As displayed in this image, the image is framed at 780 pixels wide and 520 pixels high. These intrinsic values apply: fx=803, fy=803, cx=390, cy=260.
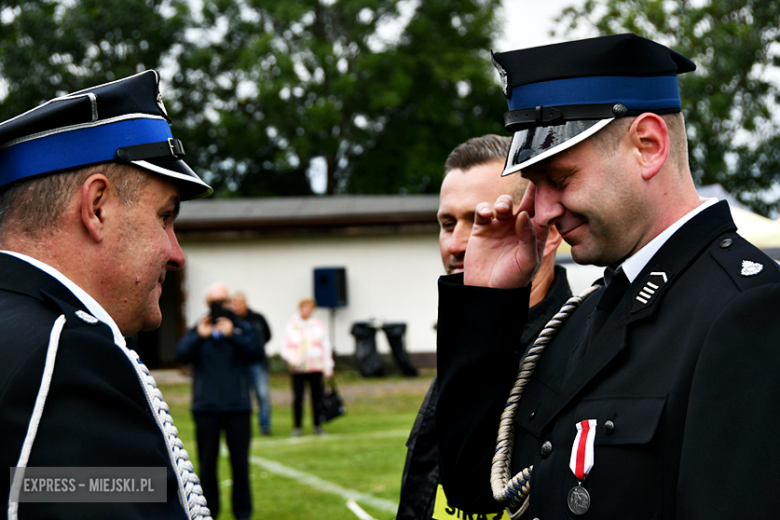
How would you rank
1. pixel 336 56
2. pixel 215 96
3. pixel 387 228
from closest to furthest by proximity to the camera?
pixel 387 228
pixel 336 56
pixel 215 96

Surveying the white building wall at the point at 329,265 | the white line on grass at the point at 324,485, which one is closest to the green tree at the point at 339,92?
the white building wall at the point at 329,265

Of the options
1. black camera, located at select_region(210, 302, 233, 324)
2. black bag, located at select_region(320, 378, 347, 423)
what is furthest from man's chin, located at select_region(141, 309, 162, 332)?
black bag, located at select_region(320, 378, 347, 423)

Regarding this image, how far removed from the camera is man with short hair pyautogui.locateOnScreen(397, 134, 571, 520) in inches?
100

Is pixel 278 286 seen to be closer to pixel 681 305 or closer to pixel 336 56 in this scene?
pixel 336 56

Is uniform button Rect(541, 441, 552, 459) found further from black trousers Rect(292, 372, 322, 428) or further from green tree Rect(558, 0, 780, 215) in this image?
green tree Rect(558, 0, 780, 215)

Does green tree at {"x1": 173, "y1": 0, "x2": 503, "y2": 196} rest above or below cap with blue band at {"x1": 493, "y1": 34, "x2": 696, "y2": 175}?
above

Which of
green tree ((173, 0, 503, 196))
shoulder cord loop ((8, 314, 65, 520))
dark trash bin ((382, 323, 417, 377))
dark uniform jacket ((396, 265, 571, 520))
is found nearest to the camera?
shoulder cord loop ((8, 314, 65, 520))

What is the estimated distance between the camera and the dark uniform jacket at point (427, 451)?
2.54 m

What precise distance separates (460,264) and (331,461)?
666 centimetres

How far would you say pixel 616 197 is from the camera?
1843 mm

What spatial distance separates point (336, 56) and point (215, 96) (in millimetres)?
5718

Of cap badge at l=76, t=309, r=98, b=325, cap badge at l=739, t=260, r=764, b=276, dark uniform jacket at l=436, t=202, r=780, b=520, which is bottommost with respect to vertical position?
dark uniform jacket at l=436, t=202, r=780, b=520

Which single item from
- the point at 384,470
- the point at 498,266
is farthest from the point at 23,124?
the point at 384,470

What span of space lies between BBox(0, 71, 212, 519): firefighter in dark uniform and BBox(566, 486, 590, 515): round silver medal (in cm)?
85
